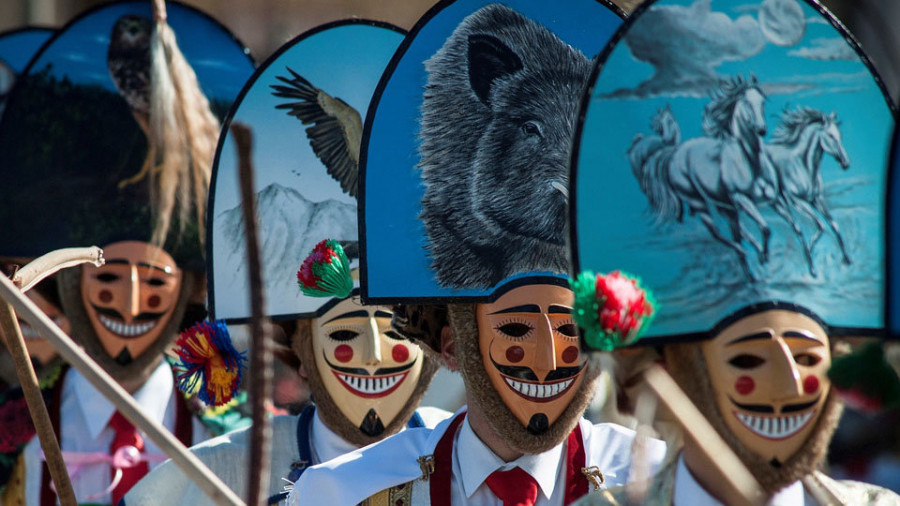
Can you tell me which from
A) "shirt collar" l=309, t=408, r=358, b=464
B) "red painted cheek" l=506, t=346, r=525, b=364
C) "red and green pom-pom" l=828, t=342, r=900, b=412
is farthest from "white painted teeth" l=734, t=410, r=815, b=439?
"shirt collar" l=309, t=408, r=358, b=464

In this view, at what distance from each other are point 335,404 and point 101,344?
1.16 metres

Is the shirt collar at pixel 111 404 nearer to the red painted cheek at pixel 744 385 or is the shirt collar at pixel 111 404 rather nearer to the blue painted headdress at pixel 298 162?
the blue painted headdress at pixel 298 162

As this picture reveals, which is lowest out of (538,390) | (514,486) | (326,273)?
(514,486)

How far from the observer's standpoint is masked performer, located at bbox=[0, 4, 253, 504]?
4359mm

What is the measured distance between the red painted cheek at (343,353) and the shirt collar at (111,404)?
1.05 m

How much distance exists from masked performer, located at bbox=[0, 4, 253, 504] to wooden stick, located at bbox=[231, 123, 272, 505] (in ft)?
9.24

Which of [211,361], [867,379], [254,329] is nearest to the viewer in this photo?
[254,329]

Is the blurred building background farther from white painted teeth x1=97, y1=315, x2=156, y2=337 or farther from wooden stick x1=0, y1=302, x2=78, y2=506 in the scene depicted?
wooden stick x1=0, y1=302, x2=78, y2=506

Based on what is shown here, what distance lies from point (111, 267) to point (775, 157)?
280 centimetres

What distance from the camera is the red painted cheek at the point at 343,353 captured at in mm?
3701

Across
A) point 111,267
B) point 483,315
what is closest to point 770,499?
point 483,315

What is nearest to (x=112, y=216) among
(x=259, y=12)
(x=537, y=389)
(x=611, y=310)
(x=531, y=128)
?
(x=531, y=128)

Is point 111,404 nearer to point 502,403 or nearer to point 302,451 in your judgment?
point 302,451

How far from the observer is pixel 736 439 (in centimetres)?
228
